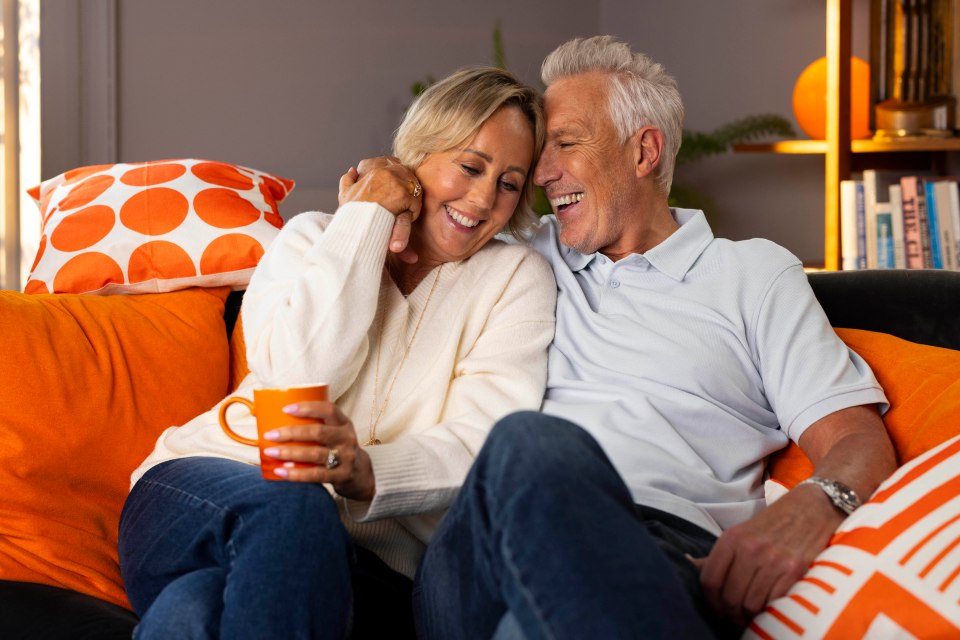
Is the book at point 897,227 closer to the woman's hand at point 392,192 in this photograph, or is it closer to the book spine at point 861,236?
the book spine at point 861,236

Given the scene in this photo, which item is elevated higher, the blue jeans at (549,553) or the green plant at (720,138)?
the green plant at (720,138)

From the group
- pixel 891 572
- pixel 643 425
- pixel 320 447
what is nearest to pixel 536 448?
pixel 320 447

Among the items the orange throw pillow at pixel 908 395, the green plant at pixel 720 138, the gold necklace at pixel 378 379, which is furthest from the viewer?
the green plant at pixel 720 138

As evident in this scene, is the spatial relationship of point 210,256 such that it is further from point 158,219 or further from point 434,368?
point 434,368

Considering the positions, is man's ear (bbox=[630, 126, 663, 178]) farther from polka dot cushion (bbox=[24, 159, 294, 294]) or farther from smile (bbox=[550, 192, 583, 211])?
polka dot cushion (bbox=[24, 159, 294, 294])

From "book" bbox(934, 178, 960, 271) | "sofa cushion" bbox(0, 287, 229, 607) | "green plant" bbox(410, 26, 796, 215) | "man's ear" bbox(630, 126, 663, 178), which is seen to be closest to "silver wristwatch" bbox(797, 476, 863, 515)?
"man's ear" bbox(630, 126, 663, 178)

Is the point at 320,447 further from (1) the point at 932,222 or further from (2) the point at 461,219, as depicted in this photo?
(1) the point at 932,222

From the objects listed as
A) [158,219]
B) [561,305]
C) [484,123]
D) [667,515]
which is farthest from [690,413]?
[158,219]

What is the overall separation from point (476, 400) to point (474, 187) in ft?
1.13

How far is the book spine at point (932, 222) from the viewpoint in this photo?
2678 mm

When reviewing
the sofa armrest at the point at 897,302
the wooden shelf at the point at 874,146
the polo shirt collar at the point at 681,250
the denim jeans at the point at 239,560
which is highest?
the wooden shelf at the point at 874,146

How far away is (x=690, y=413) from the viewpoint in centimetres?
146

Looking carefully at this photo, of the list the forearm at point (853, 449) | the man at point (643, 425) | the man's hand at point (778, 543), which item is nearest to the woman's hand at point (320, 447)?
the man at point (643, 425)

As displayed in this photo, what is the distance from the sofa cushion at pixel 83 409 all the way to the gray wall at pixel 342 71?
4.47ft
